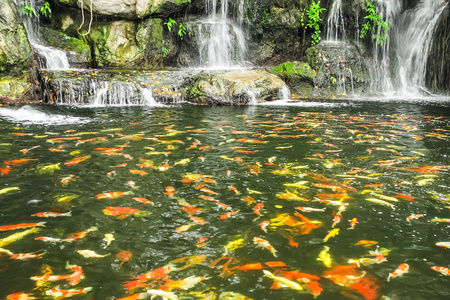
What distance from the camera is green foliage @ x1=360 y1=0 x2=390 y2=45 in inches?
603

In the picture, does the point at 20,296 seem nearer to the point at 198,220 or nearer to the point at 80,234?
the point at 80,234

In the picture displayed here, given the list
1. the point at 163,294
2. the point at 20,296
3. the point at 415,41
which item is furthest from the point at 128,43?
the point at 163,294

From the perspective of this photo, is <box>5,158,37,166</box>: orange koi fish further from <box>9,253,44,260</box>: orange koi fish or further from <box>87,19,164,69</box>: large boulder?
<box>87,19,164,69</box>: large boulder

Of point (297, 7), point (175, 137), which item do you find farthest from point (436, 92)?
point (175, 137)

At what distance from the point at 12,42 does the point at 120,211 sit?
9992 mm

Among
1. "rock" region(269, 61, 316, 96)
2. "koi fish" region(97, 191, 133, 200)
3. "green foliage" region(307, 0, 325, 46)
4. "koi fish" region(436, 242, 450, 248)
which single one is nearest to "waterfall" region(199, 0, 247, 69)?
"rock" region(269, 61, 316, 96)

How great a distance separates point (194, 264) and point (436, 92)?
15749 mm

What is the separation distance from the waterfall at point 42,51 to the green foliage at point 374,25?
504 inches

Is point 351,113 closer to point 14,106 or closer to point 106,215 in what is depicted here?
point 106,215

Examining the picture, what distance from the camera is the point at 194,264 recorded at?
224 centimetres

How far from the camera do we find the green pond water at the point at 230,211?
2084 mm

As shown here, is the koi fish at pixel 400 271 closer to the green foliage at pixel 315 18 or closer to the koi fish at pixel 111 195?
the koi fish at pixel 111 195

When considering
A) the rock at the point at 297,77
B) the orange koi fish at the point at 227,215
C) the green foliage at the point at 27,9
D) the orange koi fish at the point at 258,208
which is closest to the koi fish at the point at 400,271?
the orange koi fish at the point at 258,208

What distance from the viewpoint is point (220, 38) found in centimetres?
1553
